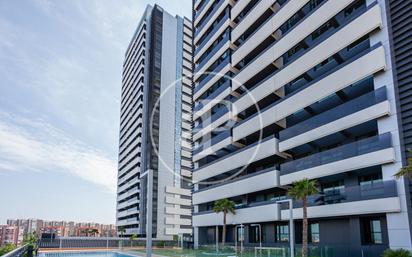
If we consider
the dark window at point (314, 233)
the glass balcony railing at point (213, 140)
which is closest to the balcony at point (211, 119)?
the glass balcony railing at point (213, 140)

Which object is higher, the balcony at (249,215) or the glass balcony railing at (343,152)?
the glass balcony railing at (343,152)

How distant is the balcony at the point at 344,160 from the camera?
25094mm

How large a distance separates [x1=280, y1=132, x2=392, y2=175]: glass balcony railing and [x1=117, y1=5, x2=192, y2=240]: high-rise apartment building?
61.3m

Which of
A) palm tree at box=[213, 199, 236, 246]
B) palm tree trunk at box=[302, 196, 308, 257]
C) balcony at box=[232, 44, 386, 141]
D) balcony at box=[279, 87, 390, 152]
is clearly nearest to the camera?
balcony at box=[279, 87, 390, 152]

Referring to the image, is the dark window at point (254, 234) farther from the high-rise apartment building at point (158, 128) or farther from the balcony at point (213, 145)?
the high-rise apartment building at point (158, 128)

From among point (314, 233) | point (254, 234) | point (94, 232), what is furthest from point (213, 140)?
point (94, 232)

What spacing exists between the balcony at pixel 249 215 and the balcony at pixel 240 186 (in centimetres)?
176

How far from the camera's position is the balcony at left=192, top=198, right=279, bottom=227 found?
36219 mm

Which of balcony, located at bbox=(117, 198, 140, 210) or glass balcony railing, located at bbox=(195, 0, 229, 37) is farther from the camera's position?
balcony, located at bbox=(117, 198, 140, 210)

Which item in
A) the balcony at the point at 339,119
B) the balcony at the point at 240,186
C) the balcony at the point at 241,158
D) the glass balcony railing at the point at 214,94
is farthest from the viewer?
the glass balcony railing at the point at 214,94

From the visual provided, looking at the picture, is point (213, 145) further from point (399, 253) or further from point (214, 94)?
point (399, 253)

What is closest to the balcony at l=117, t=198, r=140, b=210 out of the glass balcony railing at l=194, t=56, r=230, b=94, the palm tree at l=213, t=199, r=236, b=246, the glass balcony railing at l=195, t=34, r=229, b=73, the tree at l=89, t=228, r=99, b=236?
the tree at l=89, t=228, r=99, b=236

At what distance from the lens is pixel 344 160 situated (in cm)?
2812

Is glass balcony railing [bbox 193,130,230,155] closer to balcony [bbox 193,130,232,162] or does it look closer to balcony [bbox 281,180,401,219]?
balcony [bbox 193,130,232,162]
